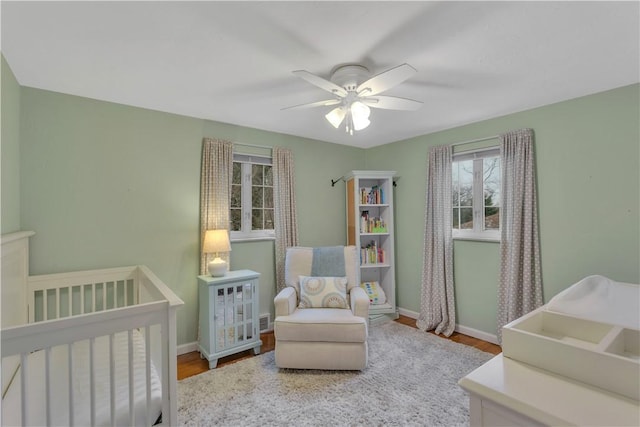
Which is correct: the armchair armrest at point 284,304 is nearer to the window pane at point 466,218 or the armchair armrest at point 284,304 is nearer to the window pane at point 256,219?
the window pane at point 256,219

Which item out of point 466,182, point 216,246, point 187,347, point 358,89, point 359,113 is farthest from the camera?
point 466,182

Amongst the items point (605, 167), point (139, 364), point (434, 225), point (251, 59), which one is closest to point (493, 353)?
point (434, 225)

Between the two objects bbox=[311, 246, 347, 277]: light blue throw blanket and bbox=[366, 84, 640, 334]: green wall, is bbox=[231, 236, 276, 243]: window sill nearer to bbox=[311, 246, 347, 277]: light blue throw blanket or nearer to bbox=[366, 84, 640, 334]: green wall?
bbox=[311, 246, 347, 277]: light blue throw blanket

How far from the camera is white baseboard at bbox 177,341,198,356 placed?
9.14ft

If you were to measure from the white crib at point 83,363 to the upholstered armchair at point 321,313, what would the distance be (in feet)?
3.31

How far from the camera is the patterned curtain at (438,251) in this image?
129 inches

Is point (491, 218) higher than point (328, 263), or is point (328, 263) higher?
point (491, 218)

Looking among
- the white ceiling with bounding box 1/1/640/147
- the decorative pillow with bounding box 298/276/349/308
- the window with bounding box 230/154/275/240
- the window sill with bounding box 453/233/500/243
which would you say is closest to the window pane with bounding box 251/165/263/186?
the window with bounding box 230/154/275/240

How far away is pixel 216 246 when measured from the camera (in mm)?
2709

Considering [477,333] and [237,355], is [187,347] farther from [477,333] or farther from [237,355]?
[477,333]

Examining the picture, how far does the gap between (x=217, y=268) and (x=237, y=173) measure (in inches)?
44.2

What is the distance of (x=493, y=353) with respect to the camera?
8.95 ft

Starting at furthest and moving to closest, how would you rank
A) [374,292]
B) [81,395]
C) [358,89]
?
1. [374,292]
2. [358,89]
3. [81,395]

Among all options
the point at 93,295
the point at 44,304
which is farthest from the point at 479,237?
the point at 44,304
